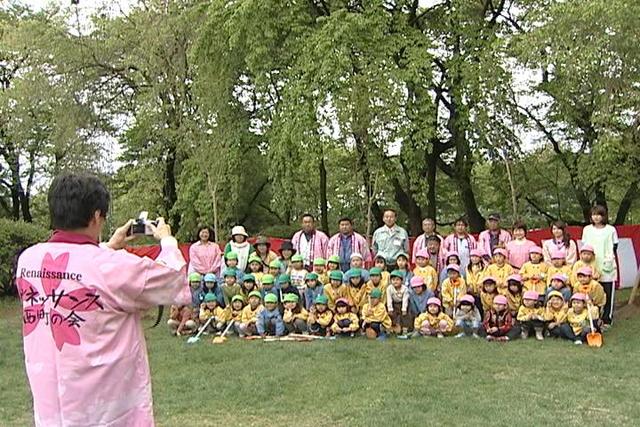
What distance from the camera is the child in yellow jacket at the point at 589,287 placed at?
8.38 metres

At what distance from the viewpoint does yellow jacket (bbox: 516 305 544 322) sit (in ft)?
27.1

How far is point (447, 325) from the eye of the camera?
8.52 metres

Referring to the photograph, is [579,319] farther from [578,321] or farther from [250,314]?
[250,314]

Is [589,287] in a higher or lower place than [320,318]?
higher

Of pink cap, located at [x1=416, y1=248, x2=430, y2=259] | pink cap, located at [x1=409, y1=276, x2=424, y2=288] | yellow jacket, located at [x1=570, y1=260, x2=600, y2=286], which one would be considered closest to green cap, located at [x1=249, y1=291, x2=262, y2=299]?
pink cap, located at [x1=409, y1=276, x2=424, y2=288]

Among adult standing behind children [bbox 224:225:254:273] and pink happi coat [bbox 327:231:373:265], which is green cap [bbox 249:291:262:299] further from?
pink happi coat [bbox 327:231:373:265]

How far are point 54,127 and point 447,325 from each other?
44.6 feet

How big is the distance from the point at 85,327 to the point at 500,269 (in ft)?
23.5

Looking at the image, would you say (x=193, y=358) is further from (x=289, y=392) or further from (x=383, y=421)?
(x=383, y=421)

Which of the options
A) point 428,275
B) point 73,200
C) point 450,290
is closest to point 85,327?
point 73,200

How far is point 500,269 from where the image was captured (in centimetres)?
883

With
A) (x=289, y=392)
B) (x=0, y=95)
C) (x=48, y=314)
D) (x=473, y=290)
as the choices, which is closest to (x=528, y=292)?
(x=473, y=290)

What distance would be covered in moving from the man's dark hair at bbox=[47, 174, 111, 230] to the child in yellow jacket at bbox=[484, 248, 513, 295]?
698 cm

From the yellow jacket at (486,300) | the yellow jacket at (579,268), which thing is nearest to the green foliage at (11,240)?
the yellow jacket at (486,300)
